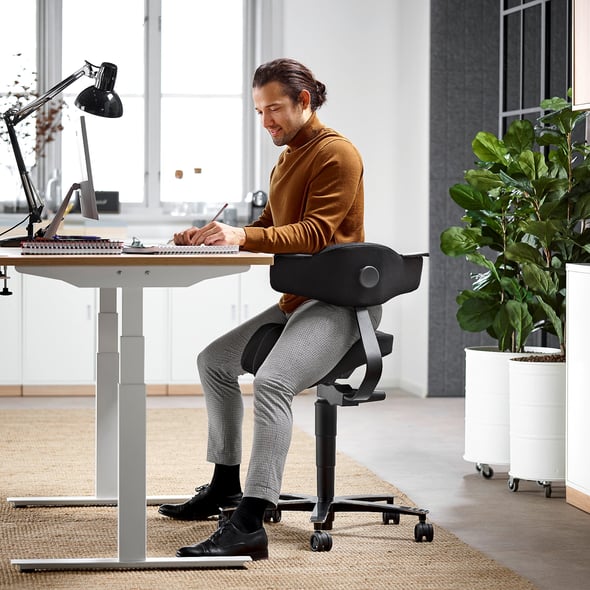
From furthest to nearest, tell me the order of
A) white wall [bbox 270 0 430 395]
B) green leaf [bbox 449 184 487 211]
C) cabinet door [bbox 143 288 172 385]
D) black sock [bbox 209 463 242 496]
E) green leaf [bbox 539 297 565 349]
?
white wall [bbox 270 0 430 395]
cabinet door [bbox 143 288 172 385]
green leaf [bbox 449 184 487 211]
green leaf [bbox 539 297 565 349]
black sock [bbox 209 463 242 496]

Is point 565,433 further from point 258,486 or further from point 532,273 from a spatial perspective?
point 258,486

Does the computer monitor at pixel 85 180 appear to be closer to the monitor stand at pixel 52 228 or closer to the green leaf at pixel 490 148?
the monitor stand at pixel 52 228

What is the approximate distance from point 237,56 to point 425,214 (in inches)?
58.2

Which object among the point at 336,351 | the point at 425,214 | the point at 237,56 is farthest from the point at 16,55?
the point at 336,351

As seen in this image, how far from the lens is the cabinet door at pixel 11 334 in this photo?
593 centimetres

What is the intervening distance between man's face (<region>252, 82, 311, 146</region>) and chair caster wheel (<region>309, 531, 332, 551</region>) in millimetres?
→ 1049

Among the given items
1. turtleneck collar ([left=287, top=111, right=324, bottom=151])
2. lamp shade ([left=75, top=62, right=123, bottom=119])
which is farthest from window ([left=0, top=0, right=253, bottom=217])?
turtleneck collar ([left=287, top=111, right=324, bottom=151])

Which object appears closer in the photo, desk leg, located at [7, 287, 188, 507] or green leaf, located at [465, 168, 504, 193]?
desk leg, located at [7, 287, 188, 507]

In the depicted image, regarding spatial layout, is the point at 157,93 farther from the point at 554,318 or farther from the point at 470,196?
the point at 554,318

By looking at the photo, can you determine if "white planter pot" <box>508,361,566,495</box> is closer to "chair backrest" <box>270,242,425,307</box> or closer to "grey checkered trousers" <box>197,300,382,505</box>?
"grey checkered trousers" <box>197,300,382,505</box>

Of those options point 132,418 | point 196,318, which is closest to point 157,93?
point 196,318

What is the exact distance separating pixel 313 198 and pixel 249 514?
81 cm

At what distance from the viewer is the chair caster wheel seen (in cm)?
295

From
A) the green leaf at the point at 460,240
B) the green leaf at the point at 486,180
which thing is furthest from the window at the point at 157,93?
the green leaf at the point at 486,180
